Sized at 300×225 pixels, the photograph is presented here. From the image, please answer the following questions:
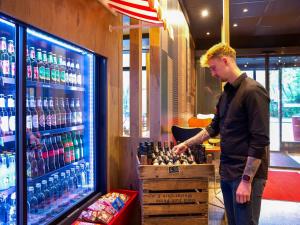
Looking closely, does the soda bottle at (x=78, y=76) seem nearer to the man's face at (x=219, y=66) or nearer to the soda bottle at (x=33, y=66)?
the soda bottle at (x=33, y=66)

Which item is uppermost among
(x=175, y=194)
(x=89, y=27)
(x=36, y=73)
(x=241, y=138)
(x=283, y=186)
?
(x=89, y=27)

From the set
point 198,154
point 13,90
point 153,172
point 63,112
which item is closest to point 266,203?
point 198,154

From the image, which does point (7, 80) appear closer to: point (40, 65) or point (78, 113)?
point (40, 65)

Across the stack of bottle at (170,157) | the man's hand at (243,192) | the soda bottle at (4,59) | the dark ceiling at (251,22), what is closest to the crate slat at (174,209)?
the stack of bottle at (170,157)

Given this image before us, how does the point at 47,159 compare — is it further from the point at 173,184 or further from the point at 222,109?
the point at 222,109

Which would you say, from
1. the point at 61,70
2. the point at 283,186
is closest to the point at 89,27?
the point at 61,70

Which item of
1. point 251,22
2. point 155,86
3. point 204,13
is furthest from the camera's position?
point 251,22

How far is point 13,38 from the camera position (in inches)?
71.7

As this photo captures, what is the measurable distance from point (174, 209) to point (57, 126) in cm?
119

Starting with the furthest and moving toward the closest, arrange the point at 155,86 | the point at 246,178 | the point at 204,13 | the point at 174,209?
the point at 204,13 → the point at 155,86 → the point at 174,209 → the point at 246,178

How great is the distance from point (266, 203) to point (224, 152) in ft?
8.48

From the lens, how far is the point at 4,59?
5.97 ft

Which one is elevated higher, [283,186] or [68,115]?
[68,115]

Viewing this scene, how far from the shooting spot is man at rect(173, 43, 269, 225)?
1661 mm
